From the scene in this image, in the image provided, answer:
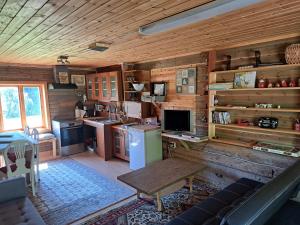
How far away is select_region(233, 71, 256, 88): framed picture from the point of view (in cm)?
293

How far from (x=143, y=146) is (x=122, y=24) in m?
2.55

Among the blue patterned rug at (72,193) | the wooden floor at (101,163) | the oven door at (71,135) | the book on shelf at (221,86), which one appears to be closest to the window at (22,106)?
the oven door at (71,135)

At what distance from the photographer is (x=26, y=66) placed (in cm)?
502

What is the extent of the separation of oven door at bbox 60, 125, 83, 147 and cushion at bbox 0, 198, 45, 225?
2918 millimetres

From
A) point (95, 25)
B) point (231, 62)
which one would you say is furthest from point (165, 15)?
point (231, 62)

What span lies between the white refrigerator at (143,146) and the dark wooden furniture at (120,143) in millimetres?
347

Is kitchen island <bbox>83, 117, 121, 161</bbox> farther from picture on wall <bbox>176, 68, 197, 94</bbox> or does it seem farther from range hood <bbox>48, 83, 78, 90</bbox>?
picture on wall <bbox>176, 68, 197, 94</bbox>

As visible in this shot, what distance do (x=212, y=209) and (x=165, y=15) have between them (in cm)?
195

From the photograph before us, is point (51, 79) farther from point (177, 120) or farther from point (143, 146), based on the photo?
point (177, 120)

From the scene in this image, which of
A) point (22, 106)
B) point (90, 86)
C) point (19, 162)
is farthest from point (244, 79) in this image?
point (22, 106)

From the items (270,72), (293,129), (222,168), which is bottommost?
(222,168)

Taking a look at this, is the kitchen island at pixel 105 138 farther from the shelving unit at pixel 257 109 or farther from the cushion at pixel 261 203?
the cushion at pixel 261 203

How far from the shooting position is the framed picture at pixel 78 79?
5723 mm

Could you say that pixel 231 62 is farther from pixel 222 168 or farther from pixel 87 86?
pixel 87 86
